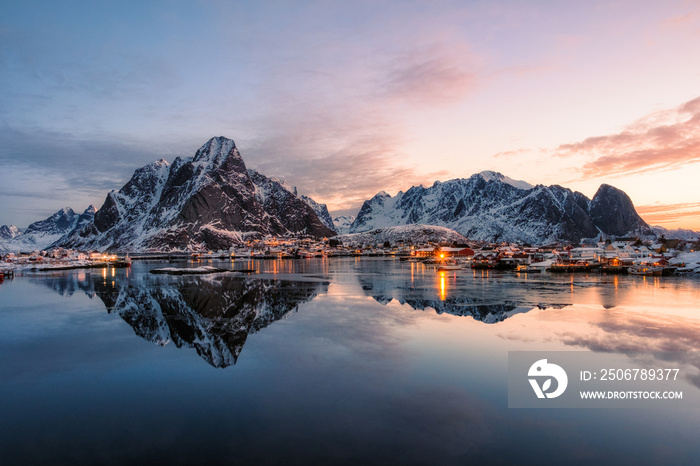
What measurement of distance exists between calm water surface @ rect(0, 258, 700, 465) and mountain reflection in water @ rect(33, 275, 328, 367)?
0.82 ft

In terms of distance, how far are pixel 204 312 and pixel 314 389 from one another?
20171 millimetres

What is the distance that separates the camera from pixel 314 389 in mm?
14898

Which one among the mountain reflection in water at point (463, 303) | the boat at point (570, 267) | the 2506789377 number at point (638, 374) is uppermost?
the 2506789377 number at point (638, 374)

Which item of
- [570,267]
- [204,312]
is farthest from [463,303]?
[570,267]

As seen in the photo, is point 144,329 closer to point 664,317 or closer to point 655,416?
point 655,416

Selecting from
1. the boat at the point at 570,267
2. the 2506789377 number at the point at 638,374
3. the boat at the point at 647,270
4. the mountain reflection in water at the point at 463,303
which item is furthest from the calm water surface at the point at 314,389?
the boat at the point at 570,267

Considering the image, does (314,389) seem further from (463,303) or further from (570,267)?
(570,267)

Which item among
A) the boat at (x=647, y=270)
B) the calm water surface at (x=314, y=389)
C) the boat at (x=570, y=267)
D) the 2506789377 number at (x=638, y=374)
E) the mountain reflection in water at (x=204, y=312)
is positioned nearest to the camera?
the calm water surface at (x=314, y=389)

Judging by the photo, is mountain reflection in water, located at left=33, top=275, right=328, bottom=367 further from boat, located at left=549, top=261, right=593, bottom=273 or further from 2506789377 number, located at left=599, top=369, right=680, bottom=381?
boat, located at left=549, top=261, right=593, bottom=273

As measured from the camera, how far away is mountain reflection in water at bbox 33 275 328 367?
22.3 metres

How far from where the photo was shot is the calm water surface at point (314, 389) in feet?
34.6

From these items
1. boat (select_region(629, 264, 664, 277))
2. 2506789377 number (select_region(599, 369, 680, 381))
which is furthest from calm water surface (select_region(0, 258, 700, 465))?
boat (select_region(629, 264, 664, 277))

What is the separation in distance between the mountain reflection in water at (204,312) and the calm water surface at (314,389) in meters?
0.25

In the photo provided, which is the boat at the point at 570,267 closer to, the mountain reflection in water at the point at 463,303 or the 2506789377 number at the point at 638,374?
the mountain reflection in water at the point at 463,303
